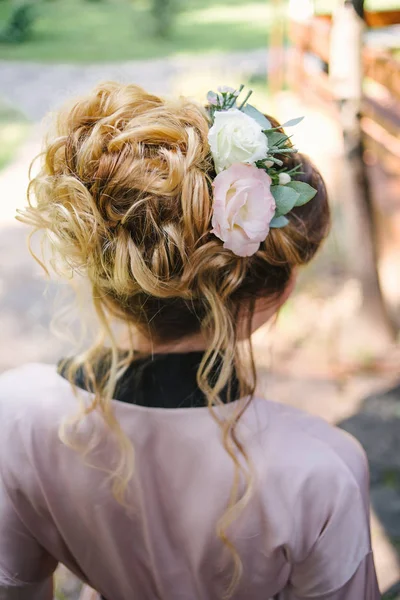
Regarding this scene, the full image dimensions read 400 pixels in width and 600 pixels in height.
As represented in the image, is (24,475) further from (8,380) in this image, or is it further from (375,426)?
(375,426)

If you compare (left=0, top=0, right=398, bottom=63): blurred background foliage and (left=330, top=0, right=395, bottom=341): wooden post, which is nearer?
(left=330, top=0, right=395, bottom=341): wooden post

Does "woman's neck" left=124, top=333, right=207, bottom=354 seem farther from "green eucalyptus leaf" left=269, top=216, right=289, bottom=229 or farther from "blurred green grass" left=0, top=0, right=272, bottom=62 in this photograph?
"blurred green grass" left=0, top=0, right=272, bottom=62

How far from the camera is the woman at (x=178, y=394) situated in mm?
778

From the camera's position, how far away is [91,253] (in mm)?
806

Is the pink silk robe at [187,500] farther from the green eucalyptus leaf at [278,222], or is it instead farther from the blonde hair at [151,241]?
the green eucalyptus leaf at [278,222]

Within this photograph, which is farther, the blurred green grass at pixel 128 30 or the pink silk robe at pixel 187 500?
the blurred green grass at pixel 128 30

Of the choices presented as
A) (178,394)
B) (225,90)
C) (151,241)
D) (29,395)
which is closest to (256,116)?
(225,90)

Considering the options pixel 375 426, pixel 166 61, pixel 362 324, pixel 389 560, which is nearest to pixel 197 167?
pixel 389 560

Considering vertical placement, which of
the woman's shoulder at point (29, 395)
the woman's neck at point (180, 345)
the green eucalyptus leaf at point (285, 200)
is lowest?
the woman's shoulder at point (29, 395)

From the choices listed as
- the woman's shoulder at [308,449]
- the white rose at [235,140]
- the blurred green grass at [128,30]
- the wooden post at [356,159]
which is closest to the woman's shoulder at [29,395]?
the woman's shoulder at [308,449]

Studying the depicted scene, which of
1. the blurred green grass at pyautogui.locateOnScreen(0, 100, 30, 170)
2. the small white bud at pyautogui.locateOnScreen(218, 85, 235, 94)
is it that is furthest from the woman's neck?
the blurred green grass at pyautogui.locateOnScreen(0, 100, 30, 170)

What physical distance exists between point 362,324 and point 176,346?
1994 millimetres

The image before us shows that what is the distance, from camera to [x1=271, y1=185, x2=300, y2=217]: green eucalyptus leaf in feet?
2.83

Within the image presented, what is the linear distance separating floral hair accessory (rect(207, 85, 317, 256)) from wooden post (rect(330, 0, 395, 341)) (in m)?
1.54
